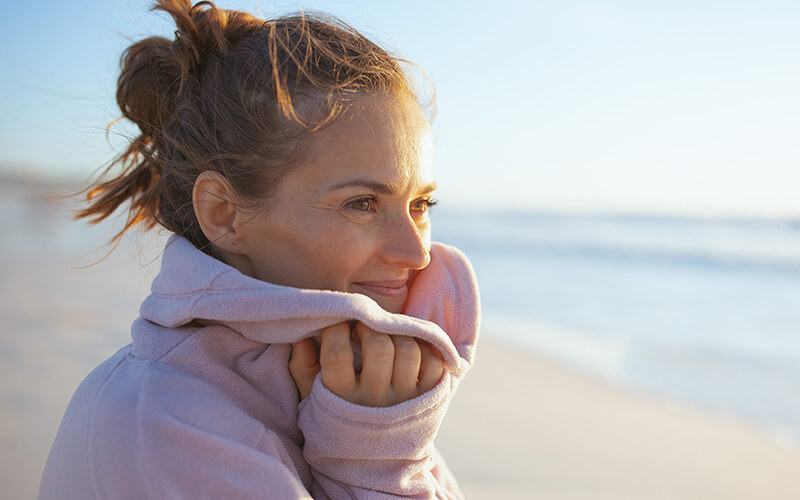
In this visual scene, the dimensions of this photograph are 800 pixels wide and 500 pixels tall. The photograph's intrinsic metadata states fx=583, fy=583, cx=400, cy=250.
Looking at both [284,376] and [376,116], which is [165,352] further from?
[376,116]

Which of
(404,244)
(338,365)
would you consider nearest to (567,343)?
(404,244)

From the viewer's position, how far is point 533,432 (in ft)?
14.6

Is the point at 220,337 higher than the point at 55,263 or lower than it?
higher

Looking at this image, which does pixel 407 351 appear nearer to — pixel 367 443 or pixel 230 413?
pixel 367 443

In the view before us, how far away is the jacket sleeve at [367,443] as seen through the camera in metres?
1.32

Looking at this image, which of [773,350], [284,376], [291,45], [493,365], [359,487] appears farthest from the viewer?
[773,350]

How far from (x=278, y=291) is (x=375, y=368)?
287mm

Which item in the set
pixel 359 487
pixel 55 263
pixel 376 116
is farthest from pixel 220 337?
pixel 55 263

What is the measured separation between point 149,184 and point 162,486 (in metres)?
1.09

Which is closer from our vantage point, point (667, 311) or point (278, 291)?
point (278, 291)

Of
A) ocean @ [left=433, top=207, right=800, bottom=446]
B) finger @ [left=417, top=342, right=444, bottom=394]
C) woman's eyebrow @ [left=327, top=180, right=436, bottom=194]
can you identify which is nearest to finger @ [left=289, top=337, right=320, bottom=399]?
finger @ [left=417, top=342, right=444, bottom=394]

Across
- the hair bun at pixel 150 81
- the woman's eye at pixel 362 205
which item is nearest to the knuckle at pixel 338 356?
the woman's eye at pixel 362 205

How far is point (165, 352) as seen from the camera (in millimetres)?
1387

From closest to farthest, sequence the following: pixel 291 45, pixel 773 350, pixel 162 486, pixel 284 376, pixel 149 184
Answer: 1. pixel 162 486
2. pixel 284 376
3. pixel 291 45
4. pixel 149 184
5. pixel 773 350
